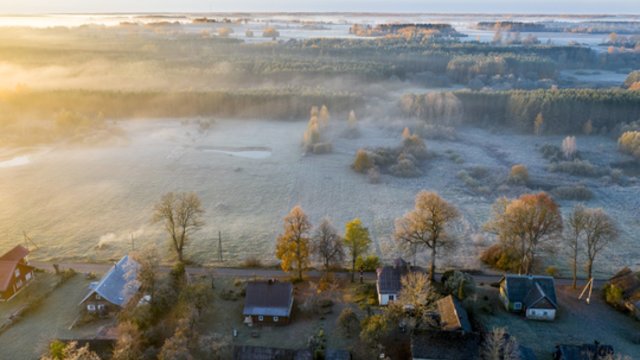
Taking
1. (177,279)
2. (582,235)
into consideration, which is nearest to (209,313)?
(177,279)

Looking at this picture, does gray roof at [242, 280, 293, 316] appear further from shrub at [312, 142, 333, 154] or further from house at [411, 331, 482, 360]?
shrub at [312, 142, 333, 154]

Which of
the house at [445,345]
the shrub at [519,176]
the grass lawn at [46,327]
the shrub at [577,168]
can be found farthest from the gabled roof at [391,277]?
the shrub at [577,168]

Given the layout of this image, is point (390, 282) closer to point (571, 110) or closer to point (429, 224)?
point (429, 224)

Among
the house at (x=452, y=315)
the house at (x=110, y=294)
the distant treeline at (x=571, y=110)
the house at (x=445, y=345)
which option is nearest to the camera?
the house at (x=445, y=345)

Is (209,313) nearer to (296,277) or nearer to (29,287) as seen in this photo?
(296,277)

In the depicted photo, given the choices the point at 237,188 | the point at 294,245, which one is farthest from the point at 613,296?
the point at 237,188

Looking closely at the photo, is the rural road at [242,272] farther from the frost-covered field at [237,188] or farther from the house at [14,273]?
the house at [14,273]

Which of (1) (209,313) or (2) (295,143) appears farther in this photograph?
(2) (295,143)
